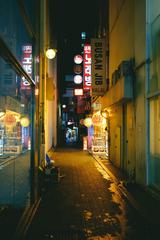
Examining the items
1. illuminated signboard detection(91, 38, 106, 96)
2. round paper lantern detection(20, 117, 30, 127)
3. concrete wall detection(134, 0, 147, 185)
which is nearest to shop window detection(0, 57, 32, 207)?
round paper lantern detection(20, 117, 30, 127)

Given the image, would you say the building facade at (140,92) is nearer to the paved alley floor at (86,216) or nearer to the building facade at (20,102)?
the paved alley floor at (86,216)

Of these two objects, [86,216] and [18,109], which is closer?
[86,216]

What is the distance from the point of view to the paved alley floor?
265 inches

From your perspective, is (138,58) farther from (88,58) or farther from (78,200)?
(88,58)

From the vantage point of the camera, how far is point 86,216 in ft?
26.8

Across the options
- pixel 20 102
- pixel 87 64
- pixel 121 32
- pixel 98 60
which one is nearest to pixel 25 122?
pixel 20 102

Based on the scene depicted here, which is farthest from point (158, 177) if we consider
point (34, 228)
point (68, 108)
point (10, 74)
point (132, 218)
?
point (68, 108)

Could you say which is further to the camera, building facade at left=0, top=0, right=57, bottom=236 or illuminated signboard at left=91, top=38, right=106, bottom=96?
illuminated signboard at left=91, top=38, right=106, bottom=96

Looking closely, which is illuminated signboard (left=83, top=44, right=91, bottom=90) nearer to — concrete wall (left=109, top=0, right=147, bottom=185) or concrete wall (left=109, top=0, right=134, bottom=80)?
concrete wall (left=109, top=0, right=134, bottom=80)

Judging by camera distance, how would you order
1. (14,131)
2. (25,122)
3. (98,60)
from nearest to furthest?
(25,122)
(14,131)
(98,60)

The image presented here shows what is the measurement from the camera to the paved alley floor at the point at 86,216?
6.72 metres

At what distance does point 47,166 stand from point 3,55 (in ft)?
27.7

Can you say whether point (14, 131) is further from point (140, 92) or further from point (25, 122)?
point (140, 92)

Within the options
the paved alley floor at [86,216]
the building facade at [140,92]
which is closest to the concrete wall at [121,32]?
the building facade at [140,92]
